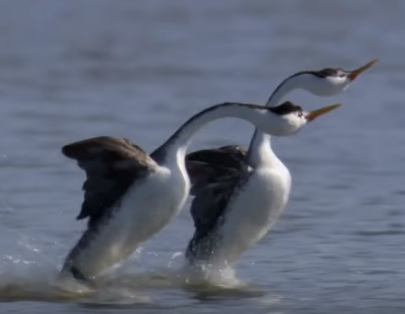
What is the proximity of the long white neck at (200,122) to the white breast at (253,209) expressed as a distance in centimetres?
53

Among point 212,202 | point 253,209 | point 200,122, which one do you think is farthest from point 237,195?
point 200,122

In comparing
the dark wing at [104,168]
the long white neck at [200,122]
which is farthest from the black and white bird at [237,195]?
the dark wing at [104,168]

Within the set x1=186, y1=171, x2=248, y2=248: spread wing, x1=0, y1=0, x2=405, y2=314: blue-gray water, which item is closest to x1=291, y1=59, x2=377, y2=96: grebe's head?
x1=186, y1=171, x2=248, y2=248: spread wing

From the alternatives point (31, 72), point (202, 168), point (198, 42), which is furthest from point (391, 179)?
point (198, 42)

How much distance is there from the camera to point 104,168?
37.1 feet

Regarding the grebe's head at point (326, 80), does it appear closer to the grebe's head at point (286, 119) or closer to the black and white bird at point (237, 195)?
the black and white bird at point (237, 195)

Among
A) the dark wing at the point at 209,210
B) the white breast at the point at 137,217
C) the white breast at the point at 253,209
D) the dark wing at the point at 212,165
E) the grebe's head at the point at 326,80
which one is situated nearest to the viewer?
the white breast at the point at 137,217

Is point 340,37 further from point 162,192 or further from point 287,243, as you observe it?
point 162,192

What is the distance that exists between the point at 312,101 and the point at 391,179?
3.81m

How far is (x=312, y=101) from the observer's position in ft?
61.2

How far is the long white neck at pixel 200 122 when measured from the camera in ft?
36.6

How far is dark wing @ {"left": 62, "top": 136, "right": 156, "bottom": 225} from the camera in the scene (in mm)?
11250

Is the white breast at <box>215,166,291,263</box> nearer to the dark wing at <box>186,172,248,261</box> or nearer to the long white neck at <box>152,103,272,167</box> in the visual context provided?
the dark wing at <box>186,172,248,261</box>

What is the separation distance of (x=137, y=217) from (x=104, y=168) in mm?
381
